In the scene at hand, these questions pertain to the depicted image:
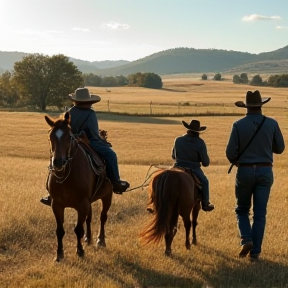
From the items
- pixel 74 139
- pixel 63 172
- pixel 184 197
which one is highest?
pixel 74 139

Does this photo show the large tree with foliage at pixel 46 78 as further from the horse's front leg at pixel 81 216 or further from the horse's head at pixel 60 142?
the horse's head at pixel 60 142

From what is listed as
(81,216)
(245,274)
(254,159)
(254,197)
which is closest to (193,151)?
(254,159)

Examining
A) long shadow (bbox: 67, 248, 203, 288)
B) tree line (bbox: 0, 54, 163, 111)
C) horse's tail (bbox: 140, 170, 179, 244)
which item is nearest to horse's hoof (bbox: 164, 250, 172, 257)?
horse's tail (bbox: 140, 170, 179, 244)

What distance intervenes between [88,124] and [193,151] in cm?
217

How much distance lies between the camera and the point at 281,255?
8.88m

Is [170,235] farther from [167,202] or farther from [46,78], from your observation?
[46,78]

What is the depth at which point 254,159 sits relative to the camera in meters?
8.31

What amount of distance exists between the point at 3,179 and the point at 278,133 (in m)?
12.2

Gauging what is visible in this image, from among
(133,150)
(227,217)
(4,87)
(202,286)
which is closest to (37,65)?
(4,87)

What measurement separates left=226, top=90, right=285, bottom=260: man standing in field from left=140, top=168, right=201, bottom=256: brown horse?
98cm

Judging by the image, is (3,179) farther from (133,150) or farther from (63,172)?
(133,150)

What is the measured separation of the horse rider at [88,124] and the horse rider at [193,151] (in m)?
1.35

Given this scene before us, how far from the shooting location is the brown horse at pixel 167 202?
8617mm

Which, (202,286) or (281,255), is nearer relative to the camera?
(202,286)
